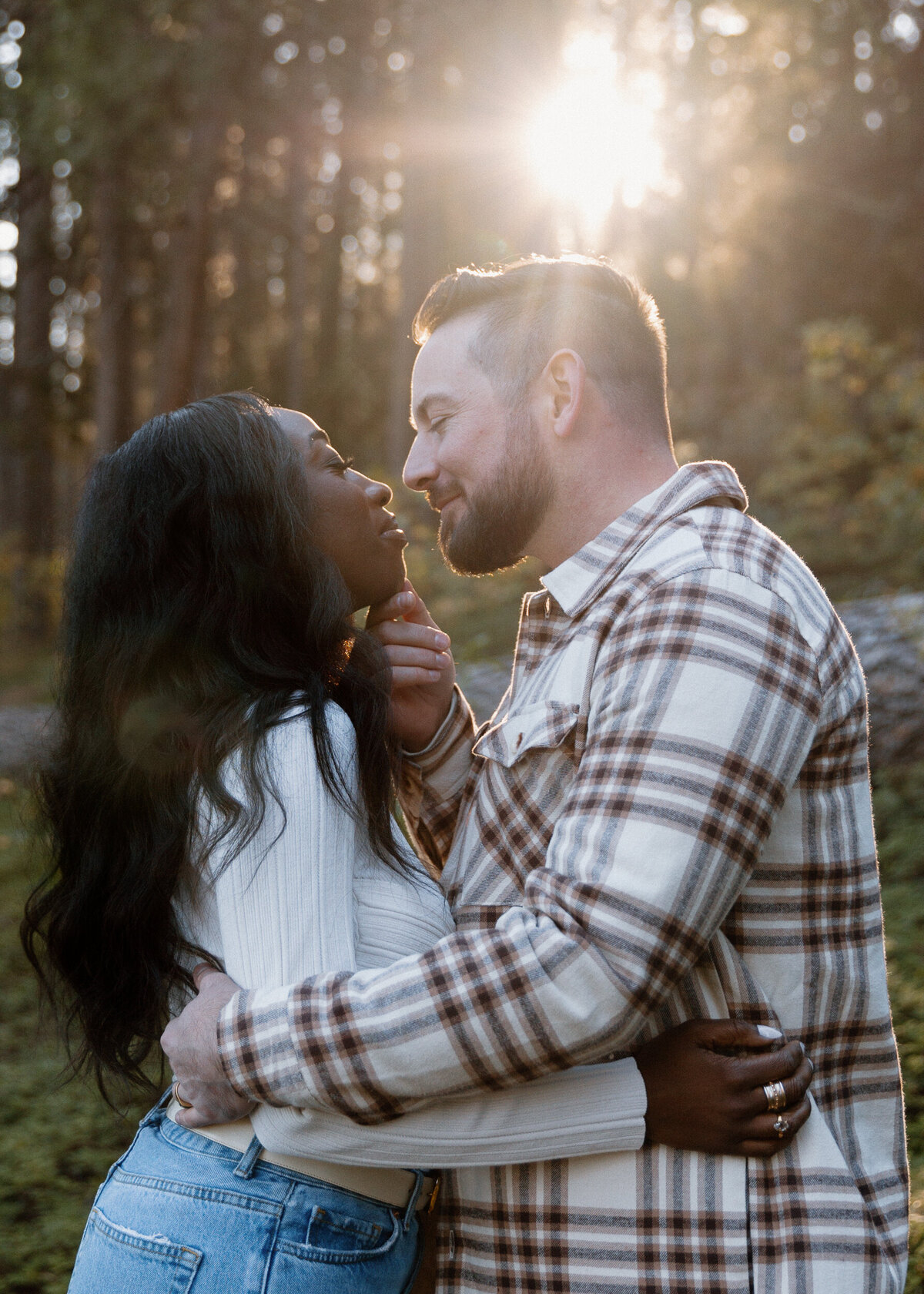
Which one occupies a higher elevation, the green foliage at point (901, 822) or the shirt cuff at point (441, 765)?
the shirt cuff at point (441, 765)

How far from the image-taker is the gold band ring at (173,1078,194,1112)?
1.81 metres

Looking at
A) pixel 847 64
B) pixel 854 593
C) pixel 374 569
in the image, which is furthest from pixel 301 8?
pixel 374 569

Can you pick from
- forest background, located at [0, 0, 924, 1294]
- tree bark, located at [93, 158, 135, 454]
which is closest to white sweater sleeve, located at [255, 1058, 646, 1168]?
forest background, located at [0, 0, 924, 1294]

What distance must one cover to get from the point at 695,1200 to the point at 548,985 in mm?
458

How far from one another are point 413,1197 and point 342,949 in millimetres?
528

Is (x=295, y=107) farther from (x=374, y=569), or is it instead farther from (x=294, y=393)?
(x=374, y=569)

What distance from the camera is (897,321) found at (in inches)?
752

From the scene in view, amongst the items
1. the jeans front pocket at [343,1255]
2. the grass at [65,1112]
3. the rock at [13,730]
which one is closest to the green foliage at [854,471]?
the grass at [65,1112]

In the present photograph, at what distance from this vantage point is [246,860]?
1.77 m

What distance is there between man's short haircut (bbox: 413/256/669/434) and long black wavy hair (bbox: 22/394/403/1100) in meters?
0.55

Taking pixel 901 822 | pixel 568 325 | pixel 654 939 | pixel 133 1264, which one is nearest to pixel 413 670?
pixel 568 325

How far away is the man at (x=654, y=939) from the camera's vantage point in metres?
1.52

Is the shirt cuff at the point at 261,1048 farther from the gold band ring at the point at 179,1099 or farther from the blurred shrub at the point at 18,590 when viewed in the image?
the blurred shrub at the point at 18,590

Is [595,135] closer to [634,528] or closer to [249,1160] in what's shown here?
[634,528]
